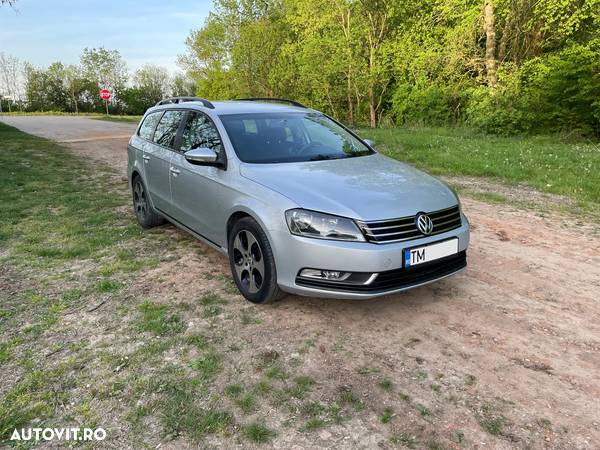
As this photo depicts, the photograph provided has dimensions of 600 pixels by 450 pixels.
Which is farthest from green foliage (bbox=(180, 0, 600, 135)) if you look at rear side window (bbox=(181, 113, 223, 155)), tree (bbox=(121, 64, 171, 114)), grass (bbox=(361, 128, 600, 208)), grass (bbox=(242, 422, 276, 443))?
tree (bbox=(121, 64, 171, 114))

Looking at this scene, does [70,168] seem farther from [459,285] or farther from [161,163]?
[459,285]

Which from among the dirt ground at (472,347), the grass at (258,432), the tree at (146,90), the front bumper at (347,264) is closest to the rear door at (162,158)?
the dirt ground at (472,347)

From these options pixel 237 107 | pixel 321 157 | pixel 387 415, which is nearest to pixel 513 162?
pixel 321 157

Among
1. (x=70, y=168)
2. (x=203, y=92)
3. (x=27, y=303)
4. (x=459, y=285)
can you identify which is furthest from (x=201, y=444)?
(x=203, y=92)

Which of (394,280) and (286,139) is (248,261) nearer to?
(394,280)

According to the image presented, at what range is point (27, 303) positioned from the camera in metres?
3.75

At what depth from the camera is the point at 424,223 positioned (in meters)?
3.25

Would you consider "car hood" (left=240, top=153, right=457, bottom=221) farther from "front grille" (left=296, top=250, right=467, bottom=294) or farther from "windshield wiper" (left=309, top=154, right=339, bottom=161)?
"front grille" (left=296, top=250, right=467, bottom=294)

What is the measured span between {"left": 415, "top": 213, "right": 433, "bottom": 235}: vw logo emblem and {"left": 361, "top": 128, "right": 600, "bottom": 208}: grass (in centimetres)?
460

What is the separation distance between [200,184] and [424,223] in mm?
2113

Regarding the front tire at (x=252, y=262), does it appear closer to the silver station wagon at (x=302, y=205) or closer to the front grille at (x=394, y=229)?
the silver station wagon at (x=302, y=205)

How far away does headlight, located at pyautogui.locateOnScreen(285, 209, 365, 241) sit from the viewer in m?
3.10

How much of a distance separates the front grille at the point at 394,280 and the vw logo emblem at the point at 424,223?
0.24 metres

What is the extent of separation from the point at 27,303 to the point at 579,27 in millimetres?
19767
